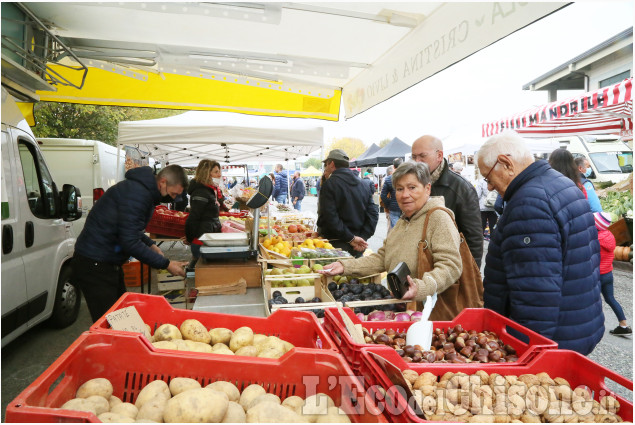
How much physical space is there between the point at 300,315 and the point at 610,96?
7.05 m

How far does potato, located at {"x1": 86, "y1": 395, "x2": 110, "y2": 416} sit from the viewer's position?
1217 mm

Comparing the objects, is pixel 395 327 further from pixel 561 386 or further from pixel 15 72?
pixel 15 72

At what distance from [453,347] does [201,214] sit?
4.30 metres

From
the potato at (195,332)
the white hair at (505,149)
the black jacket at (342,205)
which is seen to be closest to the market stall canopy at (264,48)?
the white hair at (505,149)

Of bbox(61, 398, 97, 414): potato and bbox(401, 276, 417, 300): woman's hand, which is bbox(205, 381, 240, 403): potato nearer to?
bbox(61, 398, 97, 414): potato

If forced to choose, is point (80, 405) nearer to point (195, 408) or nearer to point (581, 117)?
point (195, 408)

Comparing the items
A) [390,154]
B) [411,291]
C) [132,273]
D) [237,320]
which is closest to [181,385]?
[237,320]

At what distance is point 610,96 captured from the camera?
6.51 m

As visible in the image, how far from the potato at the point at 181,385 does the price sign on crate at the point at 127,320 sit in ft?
1.53

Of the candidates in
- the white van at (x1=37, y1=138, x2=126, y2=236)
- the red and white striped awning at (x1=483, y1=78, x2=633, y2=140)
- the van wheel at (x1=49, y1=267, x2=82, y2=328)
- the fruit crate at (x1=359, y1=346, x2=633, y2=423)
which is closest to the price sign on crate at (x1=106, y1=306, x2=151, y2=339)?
the fruit crate at (x1=359, y1=346, x2=633, y2=423)

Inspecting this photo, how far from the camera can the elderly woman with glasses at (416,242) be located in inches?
96.7

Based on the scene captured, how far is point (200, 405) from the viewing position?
1141 mm

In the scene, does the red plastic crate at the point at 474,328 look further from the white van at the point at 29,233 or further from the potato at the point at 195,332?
the white van at the point at 29,233

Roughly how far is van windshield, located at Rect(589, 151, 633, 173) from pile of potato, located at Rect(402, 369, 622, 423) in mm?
14981
